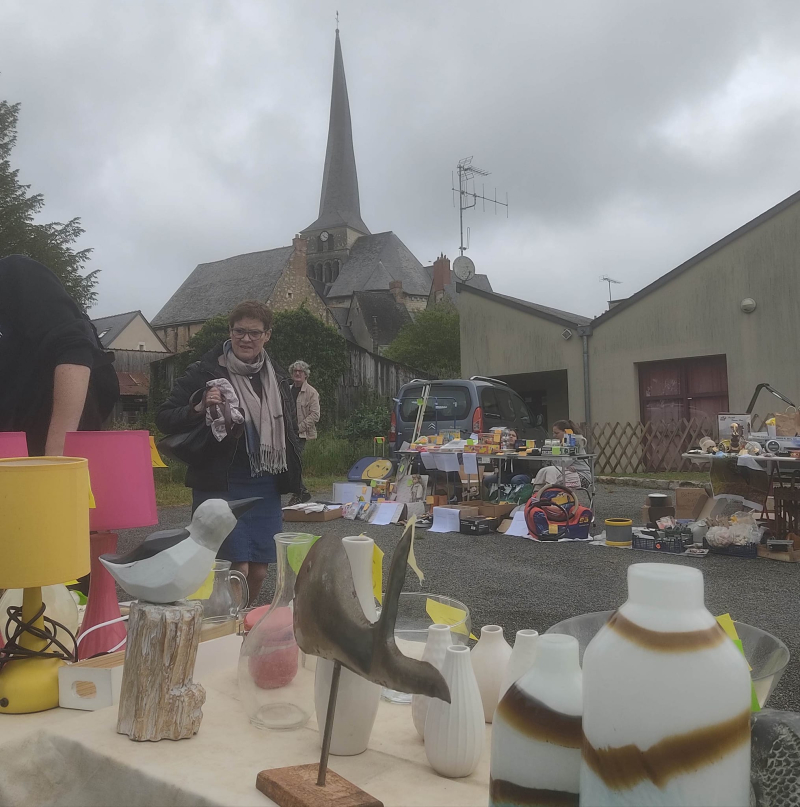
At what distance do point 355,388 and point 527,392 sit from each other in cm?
460

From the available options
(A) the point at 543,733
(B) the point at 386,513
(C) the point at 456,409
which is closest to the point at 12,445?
(A) the point at 543,733

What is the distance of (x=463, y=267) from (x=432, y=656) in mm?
17686

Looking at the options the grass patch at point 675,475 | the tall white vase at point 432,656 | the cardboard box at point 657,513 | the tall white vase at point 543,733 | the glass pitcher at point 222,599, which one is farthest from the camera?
the grass patch at point 675,475

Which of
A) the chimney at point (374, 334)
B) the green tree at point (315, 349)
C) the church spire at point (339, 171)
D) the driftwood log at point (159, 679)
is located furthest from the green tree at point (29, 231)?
the church spire at point (339, 171)

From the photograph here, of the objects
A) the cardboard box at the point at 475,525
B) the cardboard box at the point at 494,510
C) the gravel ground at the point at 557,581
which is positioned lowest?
the gravel ground at the point at 557,581

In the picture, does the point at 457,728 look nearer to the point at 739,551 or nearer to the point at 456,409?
the point at 739,551

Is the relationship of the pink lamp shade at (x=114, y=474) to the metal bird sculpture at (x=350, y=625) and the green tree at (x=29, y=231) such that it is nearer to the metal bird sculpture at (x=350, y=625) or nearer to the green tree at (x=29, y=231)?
the metal bird sculpture at (x=350, y=625)

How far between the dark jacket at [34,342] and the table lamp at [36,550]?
28.6 inches

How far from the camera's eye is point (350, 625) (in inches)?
33.0

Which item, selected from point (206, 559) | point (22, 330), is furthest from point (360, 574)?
point (22, 330)

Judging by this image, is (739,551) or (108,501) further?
(739,551)

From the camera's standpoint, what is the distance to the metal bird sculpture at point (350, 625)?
0.78m

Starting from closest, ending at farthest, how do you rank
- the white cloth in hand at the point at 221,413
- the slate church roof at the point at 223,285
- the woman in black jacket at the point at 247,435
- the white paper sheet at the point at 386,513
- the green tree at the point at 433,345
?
the white cloth in hand at the point at 221,413, the woman in black jacket at the point at 247,435, the white paper sheet at the point at 386,513, the green tree at the point at 433,345, the slate church roof at the point at 223,285

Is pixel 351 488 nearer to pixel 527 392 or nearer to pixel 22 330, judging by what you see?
pixel 22 330
